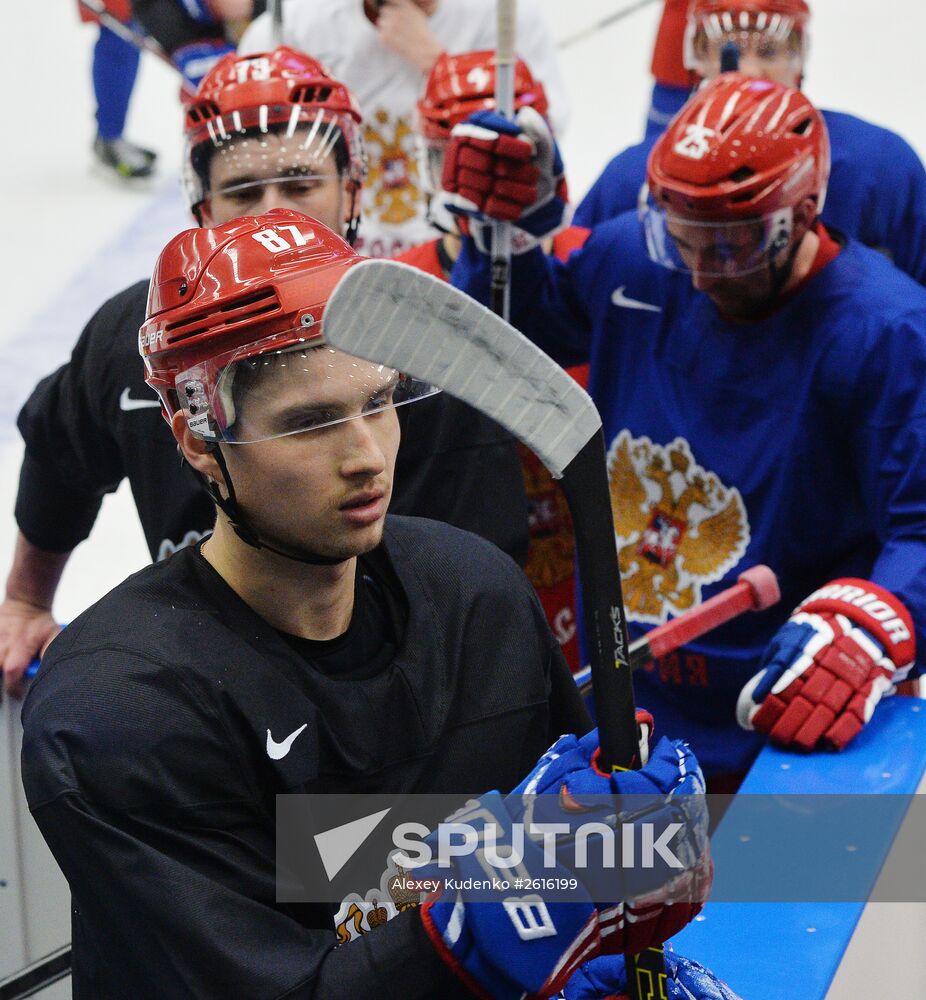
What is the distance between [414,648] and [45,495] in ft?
2.89

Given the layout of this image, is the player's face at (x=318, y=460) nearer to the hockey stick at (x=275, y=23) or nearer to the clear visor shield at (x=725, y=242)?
the clear visor shield at (x=725, y=242)

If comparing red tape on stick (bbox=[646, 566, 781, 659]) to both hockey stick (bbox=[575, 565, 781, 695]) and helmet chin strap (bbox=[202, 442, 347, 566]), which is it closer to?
hockey stick (bbox=[575, 565, 781, 695])

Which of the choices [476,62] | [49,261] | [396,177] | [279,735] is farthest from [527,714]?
[49,261]

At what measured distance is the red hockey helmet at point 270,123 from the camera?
1959 millimetres

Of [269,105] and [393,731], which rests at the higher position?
[269,105]

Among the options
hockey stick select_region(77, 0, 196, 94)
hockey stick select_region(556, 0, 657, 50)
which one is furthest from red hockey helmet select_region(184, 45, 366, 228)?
hockey stick select_region(77, 0, 196, 94)

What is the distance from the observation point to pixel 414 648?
1309mm

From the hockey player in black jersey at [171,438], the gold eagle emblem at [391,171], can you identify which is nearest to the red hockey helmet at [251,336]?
the hockey player in black jersey at [171,438]

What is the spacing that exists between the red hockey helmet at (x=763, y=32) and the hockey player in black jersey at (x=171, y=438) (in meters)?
1.12

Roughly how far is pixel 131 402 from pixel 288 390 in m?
0.74

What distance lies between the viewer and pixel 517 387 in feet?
3.23

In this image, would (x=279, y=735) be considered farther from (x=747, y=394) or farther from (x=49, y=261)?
(x=49, y=261)

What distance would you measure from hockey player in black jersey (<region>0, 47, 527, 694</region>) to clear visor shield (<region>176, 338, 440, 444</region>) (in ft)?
2.20

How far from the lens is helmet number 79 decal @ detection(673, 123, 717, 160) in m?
2.01
